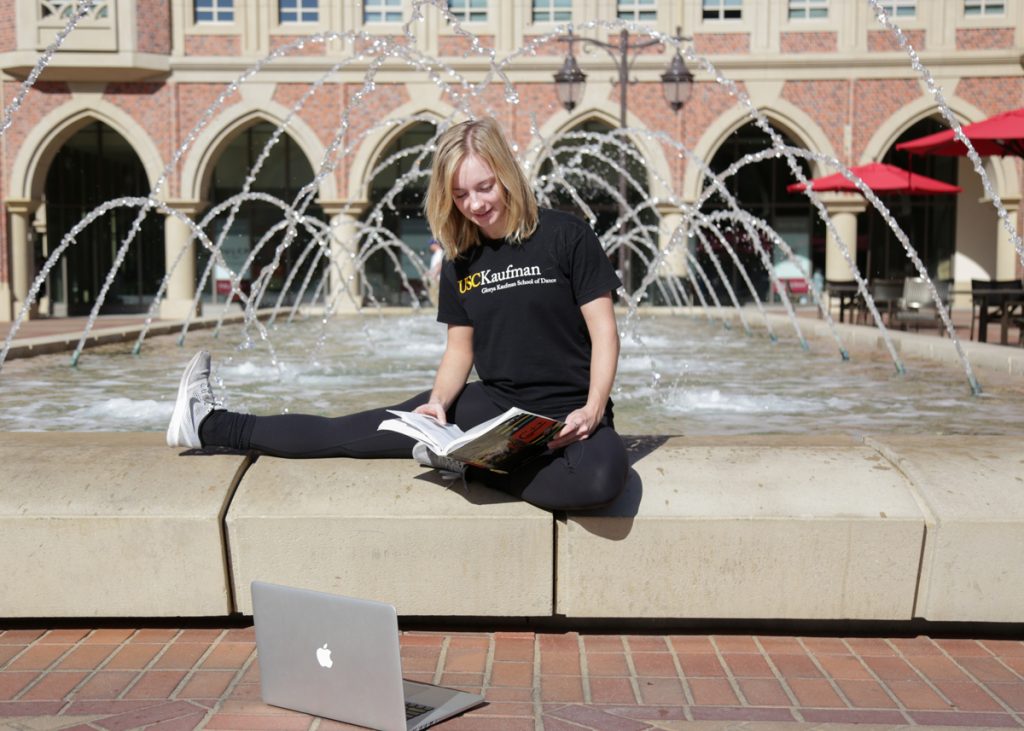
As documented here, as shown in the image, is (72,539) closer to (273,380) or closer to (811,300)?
(273,380)

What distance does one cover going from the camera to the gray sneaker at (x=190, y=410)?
141 inches

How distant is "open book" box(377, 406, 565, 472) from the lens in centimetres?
304

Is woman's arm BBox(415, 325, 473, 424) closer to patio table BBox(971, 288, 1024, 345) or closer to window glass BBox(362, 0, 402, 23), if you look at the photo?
patio table BBox(971, 288, 1024, 345)

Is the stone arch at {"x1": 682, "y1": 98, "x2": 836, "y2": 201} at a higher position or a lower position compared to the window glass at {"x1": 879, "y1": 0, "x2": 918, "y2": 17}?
lower

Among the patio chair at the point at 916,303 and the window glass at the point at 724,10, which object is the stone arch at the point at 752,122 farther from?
the patio chair at the point at 916,303

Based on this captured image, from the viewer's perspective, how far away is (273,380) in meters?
8.95

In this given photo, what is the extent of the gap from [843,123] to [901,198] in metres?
3.12

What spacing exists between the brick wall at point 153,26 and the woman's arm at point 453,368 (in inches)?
884

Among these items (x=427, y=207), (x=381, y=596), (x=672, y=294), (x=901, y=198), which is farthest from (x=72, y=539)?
(x=901, y=198)

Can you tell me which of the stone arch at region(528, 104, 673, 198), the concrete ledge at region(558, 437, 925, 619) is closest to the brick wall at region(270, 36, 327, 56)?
the stone arch at region(528, 104, 673, 198)

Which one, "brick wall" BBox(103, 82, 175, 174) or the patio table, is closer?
the patio table

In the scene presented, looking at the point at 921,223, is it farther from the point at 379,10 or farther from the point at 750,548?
the point at 750,548

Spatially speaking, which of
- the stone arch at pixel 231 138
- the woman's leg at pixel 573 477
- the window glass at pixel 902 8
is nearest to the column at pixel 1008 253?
the window glass at pixel 902 8

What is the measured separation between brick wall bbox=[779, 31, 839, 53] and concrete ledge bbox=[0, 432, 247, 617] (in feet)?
77.1
